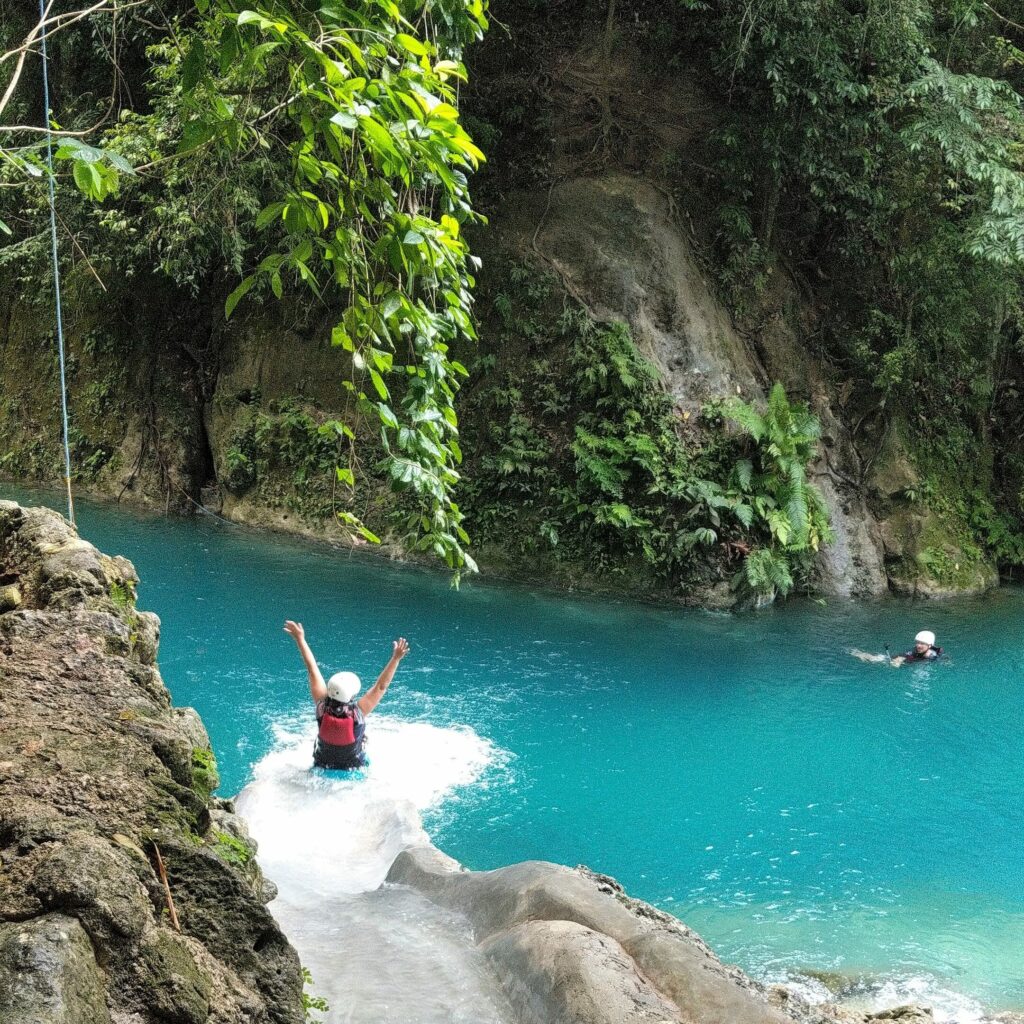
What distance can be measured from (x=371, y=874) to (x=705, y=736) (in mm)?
5110

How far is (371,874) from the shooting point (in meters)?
7.20

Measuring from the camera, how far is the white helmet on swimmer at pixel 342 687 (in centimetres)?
830

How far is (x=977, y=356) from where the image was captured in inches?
722

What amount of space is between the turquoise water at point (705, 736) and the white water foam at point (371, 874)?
10.3 inches

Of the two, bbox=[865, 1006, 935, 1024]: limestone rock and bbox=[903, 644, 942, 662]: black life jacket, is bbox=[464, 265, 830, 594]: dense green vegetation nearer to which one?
bbox=[903, 644, 942, 662]: black life jacket

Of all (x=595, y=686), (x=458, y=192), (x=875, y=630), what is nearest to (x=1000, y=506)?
(x=875, y=630)

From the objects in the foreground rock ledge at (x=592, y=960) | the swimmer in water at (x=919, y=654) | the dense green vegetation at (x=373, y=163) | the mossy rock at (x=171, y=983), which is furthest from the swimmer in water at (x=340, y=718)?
the swimmer in water at (x=919, y=654)

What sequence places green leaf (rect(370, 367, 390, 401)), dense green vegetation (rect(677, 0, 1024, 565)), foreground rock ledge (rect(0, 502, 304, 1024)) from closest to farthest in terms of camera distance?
foreground rock ledge (rect(0, 502, 304, 1024)) → green leaf (rect(370, 367, 390, 401)) → dense green vegetation (rect(677, 0, 1024, 565))

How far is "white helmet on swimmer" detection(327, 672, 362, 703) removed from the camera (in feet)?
27.2

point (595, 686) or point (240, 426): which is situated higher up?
point (240, 426)

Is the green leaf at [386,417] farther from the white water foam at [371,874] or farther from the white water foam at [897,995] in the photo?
the white water foam at [897,995]

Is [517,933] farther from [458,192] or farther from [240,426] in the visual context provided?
[240,426]

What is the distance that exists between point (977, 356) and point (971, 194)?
2.98 m

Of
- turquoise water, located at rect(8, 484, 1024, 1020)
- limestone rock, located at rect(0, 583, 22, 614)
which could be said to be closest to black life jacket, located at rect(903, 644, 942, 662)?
turquoise water, located at rect(8, 484, 1024, 1020)
